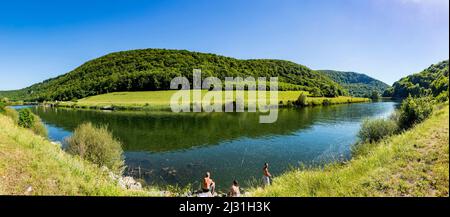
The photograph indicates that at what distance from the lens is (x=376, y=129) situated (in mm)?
18844

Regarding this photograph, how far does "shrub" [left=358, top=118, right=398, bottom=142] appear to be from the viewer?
720 inches

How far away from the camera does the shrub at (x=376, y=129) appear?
18.3 meters

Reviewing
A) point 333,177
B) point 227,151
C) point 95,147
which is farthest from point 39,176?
point 227,151

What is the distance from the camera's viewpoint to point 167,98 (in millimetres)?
83375

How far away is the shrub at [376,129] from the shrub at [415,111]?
2.30ft

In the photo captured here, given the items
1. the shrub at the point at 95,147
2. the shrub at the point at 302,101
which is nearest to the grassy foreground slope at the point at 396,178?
the shrub at the point at 95,147

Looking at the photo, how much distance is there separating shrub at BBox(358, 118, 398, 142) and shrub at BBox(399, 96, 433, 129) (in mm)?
701

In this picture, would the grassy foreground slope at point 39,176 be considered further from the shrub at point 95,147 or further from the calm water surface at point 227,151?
the calm water surface at point 227,151

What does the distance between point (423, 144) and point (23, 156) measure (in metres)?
9.45

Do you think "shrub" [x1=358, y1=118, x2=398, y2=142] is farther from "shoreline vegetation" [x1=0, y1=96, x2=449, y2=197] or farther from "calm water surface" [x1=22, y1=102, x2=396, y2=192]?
"shoreline vegetation" [x1=0, y1=96, x2=449, y2=197]

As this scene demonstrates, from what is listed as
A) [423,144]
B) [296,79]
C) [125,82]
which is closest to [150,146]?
[423,144]

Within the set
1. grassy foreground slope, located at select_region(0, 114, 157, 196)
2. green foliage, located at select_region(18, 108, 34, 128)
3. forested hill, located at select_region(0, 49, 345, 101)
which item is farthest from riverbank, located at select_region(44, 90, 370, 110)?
grassy foreground slope, located at select_region(0, 114, 157, 196)
